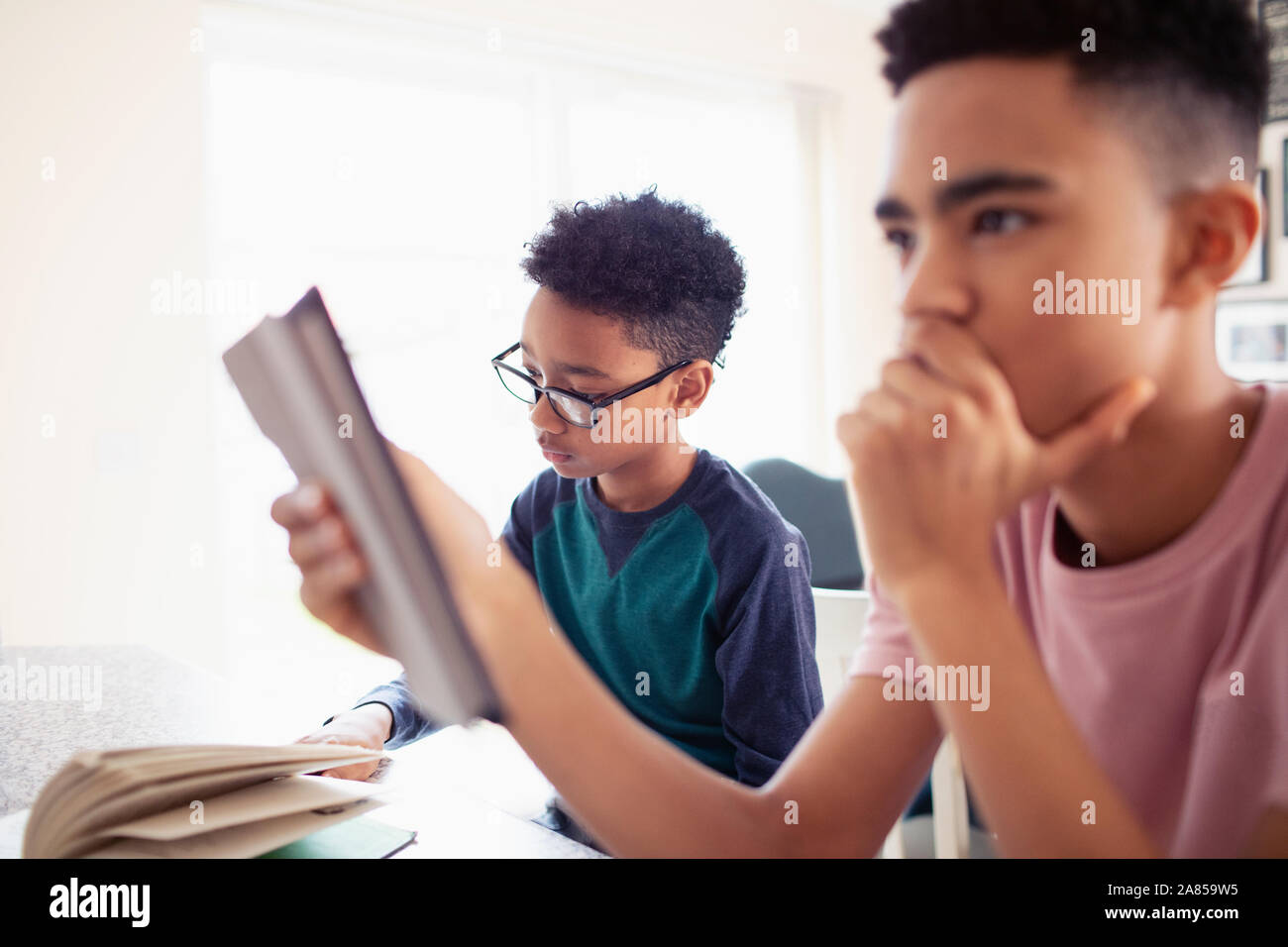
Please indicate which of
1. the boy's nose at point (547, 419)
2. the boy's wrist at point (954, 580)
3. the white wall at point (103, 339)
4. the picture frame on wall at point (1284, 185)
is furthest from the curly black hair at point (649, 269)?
the picture frame on wall at point (1284, 185)

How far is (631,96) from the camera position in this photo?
338cm

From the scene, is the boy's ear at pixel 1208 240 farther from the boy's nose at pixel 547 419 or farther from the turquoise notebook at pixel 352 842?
the boy's nose at pixel 547 419

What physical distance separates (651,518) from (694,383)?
0.71 feet

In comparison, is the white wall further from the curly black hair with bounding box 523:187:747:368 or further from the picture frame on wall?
the picture frame on wall

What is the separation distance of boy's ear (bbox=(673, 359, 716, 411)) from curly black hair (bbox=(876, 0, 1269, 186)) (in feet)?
2.37

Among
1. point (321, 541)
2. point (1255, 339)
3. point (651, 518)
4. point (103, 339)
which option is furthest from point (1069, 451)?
point (1255, 339)

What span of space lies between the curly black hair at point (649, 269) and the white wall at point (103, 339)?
1388 mm

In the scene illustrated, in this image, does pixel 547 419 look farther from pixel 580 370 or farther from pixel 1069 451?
pixel 1069 451

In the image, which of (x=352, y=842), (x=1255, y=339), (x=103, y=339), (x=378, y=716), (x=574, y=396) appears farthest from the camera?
(x=1255, y=339)

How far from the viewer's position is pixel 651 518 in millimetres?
1194

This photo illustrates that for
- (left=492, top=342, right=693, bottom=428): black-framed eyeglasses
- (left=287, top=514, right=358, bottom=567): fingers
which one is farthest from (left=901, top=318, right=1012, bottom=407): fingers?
(left=492, top=342, right=693, bottom=428): black-framed eyeglasses

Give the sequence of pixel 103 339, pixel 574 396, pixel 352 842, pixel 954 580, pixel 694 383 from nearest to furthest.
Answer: pixel 954 580 → pixel 352 842 → pixel 574 396 → pixel 694 383 → pixel 103 339

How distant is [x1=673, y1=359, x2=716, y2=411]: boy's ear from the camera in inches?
50.0

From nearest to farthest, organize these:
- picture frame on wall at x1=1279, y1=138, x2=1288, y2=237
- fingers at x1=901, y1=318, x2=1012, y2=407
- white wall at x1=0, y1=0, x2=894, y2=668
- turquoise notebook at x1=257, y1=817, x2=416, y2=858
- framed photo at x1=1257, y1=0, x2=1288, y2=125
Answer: fingers at x1=901, y1=318, x2=1012, y2=407 → turquoise notebook at x1=257, y1=817, x2=416, y2=858 → white wall at x1=0, y1=0, x2=894, y2=668 → framed photo at x1=1257, y1=0, x2=1288, y2=125 → picture frame on wall at x1=1279, y1=138, x2=1288, y2=237
